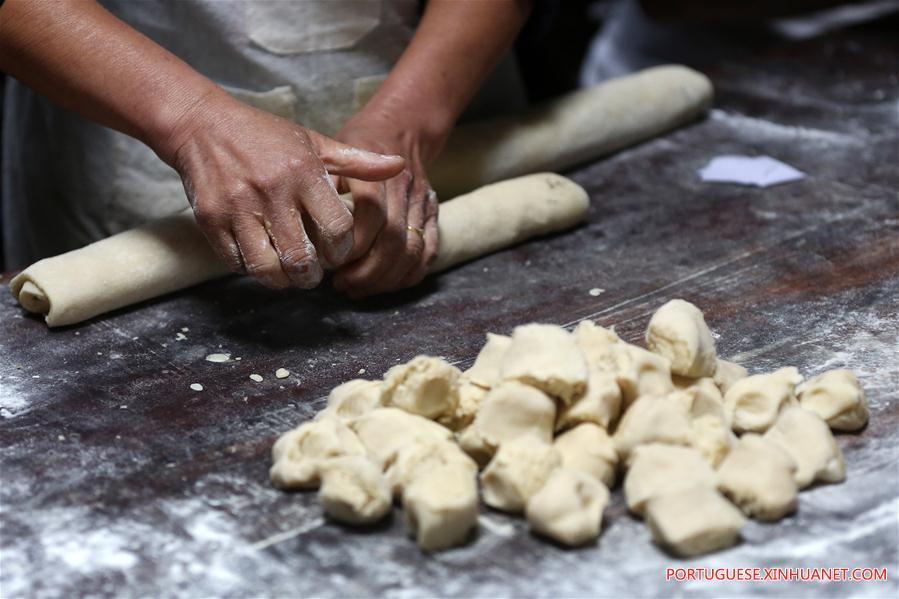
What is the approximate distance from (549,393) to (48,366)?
89cm

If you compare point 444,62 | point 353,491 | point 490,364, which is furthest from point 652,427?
point 444,62

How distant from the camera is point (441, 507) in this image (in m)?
1.33

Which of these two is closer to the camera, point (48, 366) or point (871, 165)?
point (48, 366)

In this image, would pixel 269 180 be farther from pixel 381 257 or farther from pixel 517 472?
pixel 517 472

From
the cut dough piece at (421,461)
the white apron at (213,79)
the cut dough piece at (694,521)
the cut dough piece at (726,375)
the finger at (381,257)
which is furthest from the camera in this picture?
the white apron at (213,79)

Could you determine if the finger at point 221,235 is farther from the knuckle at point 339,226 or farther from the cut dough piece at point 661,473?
the cut dough piece at point 661,473

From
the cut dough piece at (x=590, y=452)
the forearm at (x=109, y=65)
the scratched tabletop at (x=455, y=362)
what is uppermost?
the forearm at (x=109, y=65)

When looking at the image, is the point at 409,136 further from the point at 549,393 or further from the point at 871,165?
the point at 871,165

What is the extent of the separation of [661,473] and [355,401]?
47 cm

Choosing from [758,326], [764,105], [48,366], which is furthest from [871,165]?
[48,366]

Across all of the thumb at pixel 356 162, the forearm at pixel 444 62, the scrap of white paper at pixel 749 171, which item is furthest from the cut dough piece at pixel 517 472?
the scrap of white paper at pixel 749 171

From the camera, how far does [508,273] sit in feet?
7.34

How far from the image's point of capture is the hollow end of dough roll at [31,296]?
6.53 feet

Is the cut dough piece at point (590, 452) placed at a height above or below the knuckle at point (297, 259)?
below
